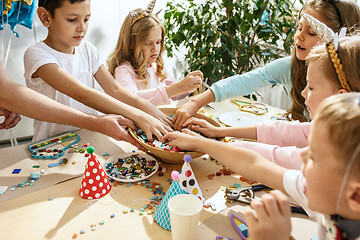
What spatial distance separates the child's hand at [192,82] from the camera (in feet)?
5.96

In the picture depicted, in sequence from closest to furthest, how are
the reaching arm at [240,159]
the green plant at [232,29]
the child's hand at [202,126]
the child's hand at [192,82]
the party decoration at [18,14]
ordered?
the reaching arm at [240,159], the child's hand at [202,126], the child's hand at [192,82], the party decoration at [18,14], the green plant at [232,29]

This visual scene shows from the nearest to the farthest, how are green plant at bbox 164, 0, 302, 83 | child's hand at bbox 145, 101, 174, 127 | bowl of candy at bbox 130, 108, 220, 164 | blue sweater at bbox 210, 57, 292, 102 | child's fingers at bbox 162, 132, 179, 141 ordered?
bowl of candy at bbox 130, 108, 220, 164
child's fingers at bbox 162, 132, 179, 141
child's hand at bbox 145, 101, 174, 127
blue sweater at bbox 210, 57, 292, 102
green plant at bbox 164, 0, 302, 83

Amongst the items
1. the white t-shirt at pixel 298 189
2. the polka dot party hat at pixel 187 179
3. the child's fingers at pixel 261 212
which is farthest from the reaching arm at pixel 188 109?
the child's fingers at pixel 261 212

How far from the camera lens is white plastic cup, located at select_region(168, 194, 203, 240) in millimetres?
704

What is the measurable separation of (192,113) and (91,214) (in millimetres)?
716

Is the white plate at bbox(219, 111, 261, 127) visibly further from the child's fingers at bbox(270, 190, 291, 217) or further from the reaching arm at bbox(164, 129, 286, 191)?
the child's fingers at bbox(270, 190, 291, 217)

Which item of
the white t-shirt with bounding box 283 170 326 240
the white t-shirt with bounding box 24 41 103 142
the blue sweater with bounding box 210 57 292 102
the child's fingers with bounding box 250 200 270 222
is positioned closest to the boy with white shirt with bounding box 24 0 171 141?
the white t-shirt with bounding box 24 41 103 142

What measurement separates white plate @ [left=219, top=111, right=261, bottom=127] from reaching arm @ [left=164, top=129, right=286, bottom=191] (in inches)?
15.8

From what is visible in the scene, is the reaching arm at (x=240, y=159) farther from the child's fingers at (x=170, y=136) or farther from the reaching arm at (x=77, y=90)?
the reaching arm at (x=77, y=90)

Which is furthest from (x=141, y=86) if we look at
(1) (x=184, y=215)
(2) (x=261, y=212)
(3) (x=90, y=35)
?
(2) (x=261, y=212)

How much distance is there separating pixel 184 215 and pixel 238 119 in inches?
36.3

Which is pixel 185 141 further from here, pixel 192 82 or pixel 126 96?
pixel 192 82

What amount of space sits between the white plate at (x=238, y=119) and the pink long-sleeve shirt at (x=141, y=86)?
0.44m

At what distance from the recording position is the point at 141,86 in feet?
6.86
